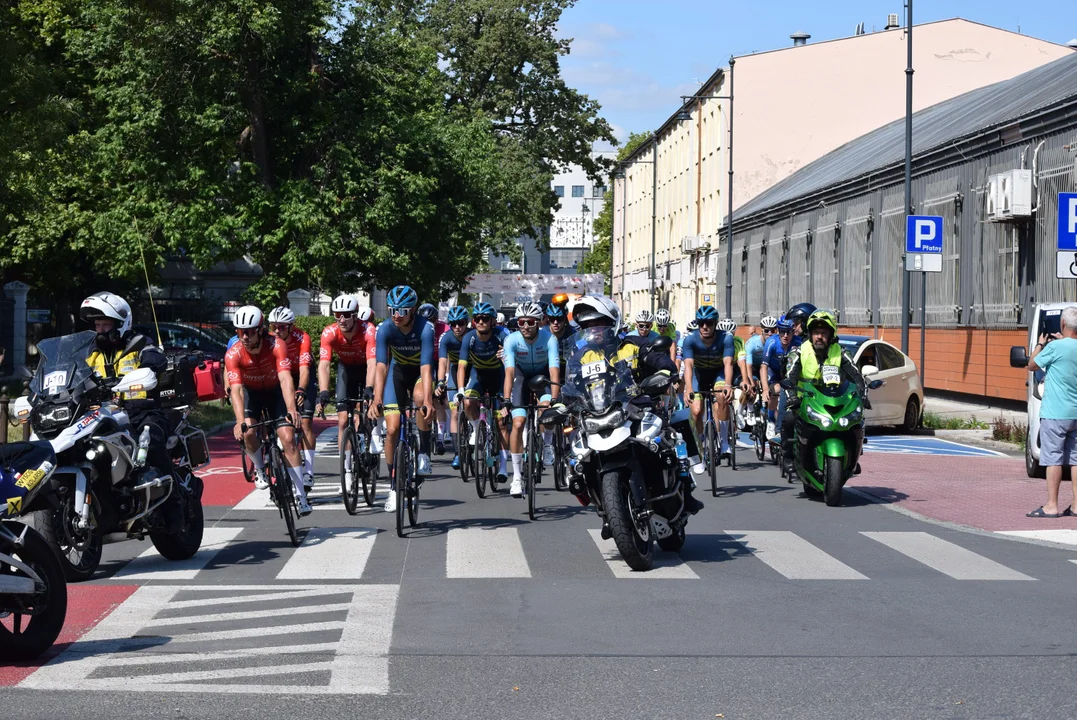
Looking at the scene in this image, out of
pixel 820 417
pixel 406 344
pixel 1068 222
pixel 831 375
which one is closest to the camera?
pixel 406 344

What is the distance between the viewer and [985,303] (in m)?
31.0

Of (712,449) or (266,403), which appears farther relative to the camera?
(712,449)

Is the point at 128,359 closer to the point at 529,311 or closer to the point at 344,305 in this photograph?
the point at 344,305

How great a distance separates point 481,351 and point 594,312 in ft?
15.6

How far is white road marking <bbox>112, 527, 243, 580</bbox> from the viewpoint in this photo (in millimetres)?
9414

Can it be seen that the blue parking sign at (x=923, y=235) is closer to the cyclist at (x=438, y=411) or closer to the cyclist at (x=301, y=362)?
the cyclist at (x=438, y=411)

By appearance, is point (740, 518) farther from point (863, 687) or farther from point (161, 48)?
point (161, 48)

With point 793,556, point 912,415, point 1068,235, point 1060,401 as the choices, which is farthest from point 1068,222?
point 912,415

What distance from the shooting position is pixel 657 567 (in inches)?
388

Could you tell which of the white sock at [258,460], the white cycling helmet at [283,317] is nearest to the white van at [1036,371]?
the white cycling helmet at [283,317]

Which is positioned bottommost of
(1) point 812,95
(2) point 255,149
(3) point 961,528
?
(3) point 961,528

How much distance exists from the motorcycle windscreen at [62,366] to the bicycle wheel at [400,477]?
2551mm

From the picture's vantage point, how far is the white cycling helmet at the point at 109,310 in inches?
376

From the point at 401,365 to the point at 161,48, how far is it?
2318 cm
